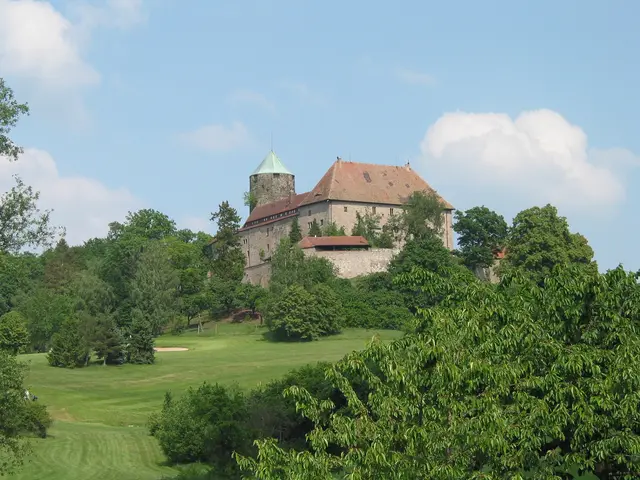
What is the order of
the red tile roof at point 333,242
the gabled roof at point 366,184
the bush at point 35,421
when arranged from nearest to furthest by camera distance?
the bush at point 35,421
the red tile roof at point 333,242
the gabled roof at point 366,184

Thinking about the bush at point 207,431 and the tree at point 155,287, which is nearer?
the bush at point 207,431

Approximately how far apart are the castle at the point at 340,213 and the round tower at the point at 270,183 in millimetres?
3396

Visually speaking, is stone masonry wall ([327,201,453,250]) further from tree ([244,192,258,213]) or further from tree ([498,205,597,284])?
tree ([244,192,258,213])

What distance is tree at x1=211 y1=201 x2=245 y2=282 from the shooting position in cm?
10469

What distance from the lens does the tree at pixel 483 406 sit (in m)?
16.5

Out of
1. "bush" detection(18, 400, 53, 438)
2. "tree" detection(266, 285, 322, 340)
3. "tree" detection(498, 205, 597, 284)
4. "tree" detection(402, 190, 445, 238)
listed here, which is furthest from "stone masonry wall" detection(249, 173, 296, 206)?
"bush" detection(18, 400, 53, 438)

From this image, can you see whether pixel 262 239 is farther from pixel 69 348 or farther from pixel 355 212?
pixel 69 348

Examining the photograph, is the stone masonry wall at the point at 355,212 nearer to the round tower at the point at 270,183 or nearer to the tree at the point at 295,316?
the round tower at the point at 270,183

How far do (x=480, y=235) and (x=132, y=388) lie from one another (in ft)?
169

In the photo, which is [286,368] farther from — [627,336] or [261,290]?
[627,336]

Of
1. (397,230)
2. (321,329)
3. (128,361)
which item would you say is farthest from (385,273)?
(128,361)

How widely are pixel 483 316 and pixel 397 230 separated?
83.2 m

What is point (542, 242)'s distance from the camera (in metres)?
86.2

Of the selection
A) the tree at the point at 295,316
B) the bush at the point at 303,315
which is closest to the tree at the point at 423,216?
the bush at the point at 303,315
